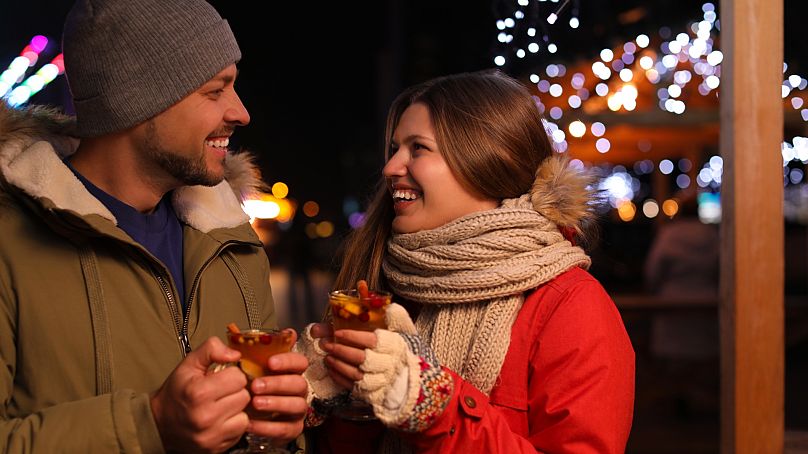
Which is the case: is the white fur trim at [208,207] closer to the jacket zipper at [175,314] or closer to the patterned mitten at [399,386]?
the jacket zipper at [175,314]

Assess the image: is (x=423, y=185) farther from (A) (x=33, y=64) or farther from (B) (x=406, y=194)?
(A) (x=33, y=64)

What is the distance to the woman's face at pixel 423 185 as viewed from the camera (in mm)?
2158

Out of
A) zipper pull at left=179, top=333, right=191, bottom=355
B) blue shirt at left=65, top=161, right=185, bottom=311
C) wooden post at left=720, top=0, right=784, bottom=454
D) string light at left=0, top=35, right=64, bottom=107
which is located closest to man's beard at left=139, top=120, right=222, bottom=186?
blue shirt at left=65, top=161, right=185, bottom=311

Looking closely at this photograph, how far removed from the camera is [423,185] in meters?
2.16

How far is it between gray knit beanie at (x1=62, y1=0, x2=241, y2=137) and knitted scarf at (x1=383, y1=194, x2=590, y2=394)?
28.6 inches

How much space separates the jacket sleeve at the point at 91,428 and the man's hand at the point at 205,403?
2.2 inches

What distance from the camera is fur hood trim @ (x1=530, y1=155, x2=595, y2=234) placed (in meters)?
2.18

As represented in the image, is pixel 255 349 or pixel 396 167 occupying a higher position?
pixel 396 167

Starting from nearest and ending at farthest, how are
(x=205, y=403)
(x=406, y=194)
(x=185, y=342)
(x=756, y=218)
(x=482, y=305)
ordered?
(x=205, y=403) < (x=185, y=342) < (x=482, y=305) < (x=406, y=194) < (x=756, y=218)

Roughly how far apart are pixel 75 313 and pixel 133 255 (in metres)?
0.19

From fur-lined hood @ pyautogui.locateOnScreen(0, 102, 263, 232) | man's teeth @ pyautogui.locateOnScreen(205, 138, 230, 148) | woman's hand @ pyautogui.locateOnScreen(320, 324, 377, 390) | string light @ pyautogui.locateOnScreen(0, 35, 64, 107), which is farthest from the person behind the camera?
string light @ pyautogui.locateOnScreen(0, 35, 64, 107)

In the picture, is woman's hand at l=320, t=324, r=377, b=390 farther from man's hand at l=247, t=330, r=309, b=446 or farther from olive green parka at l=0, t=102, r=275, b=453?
olive green parka at l=0, t=102, r=275, b=453

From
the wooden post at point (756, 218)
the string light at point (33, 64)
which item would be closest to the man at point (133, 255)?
the wooden post at point (756, 218)

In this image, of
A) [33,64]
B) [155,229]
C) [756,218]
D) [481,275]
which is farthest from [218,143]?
[33,64]
